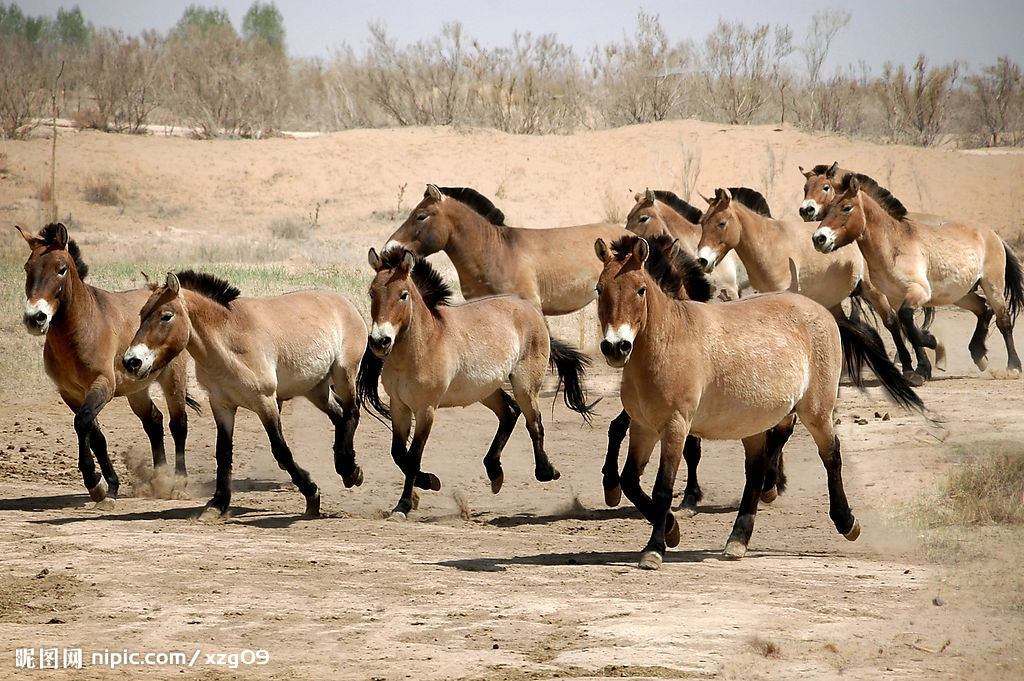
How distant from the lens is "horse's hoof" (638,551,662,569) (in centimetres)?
670

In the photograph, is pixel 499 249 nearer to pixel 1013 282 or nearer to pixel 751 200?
pixel 751 200

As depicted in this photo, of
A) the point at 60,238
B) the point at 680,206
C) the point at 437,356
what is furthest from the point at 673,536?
the point at 680,206

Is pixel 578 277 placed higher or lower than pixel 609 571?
higher

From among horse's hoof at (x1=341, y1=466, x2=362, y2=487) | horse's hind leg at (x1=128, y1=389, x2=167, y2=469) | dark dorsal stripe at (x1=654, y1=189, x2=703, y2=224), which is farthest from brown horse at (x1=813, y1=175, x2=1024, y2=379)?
horse's hind leg at (x1=128, y1=389, x2=167, y2=469)

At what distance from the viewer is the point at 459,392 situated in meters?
9.19

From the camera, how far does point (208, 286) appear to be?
28.1 feet

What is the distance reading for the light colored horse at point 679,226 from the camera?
44.8ft

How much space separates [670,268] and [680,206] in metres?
7.23

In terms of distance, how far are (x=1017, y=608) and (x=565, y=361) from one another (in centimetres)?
559

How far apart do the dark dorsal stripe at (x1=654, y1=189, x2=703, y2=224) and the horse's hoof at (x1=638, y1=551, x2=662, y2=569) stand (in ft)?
26.4

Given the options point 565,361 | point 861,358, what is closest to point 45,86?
point 565,361

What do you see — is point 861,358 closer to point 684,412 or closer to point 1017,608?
point 684,412

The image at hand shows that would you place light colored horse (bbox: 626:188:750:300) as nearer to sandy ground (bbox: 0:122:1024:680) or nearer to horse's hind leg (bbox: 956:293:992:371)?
sandy ground (bbox: 0:122:1024:680)

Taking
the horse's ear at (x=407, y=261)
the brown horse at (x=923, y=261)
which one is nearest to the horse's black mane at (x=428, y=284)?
the horse's ear at (x=407, y=261)
